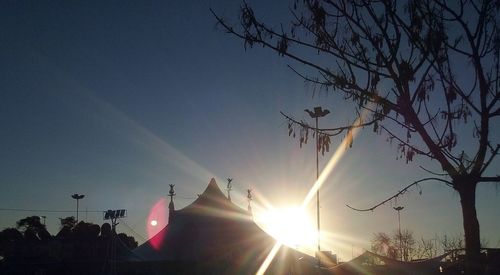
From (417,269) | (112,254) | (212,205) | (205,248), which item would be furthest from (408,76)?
(212,205)

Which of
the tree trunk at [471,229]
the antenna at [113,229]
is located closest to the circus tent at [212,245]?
the antenna at [113,229]

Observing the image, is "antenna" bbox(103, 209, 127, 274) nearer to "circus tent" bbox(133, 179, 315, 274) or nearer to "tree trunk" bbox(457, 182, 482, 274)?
"circus tent" bbox(133, 179, 315, 274)

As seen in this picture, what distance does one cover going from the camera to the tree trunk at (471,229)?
6352 mm

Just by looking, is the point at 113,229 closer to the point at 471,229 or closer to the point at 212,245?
the point at 212,245

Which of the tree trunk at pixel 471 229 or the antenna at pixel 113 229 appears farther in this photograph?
the antenna at pixel 113 229

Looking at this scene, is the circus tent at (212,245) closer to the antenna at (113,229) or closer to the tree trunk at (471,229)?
A: the antenna at (113,229)

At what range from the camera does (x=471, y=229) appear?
6352mm

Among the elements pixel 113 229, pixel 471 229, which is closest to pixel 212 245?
pixel 113 229

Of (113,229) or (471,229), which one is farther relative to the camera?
(113,229)

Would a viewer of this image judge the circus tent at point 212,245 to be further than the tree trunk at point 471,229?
Yes

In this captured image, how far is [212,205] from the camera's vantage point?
4166cm

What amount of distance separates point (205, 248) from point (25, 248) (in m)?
13.1

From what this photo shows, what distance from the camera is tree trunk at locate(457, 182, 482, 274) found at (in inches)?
250

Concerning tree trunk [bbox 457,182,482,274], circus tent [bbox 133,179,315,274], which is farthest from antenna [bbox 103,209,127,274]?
tree trunk [bbox 457,182,482,274]
